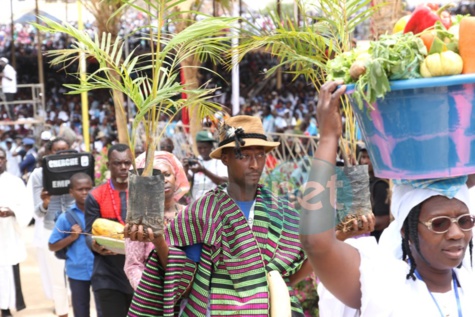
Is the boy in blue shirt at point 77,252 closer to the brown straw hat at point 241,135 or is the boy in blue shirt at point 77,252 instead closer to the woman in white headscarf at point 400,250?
the brown straw hat at point 241,135

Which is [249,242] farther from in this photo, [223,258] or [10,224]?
[10,224]

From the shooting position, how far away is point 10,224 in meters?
8.84

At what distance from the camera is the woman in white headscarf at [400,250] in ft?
8.80

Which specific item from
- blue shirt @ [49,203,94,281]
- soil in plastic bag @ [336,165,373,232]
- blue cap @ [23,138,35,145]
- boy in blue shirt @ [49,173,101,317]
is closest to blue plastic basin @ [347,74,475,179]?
soil in plastic bag @ [336,165,373,232]

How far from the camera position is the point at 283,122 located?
2247 centimetres

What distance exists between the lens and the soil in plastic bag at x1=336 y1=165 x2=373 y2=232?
3969 mm

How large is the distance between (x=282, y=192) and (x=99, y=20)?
4374 mm

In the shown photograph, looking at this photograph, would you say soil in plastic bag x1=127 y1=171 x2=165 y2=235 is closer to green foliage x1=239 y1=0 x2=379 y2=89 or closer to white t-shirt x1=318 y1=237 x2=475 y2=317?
green foliage x1=239 y1=0 x2=379 y2=89

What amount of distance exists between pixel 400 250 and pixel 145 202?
1481 mm

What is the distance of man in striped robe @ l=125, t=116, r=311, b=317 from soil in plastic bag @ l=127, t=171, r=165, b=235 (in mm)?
105

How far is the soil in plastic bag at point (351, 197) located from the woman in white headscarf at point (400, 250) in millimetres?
886

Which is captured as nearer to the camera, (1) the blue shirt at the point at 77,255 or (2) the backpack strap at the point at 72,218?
(1) the blue shirt at the point at 77,255

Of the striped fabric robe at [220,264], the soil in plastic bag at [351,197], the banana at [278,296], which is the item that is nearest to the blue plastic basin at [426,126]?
the soil in plastic bag at [351,197]

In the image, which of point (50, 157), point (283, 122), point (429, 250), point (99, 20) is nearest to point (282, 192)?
point (50, 157)
